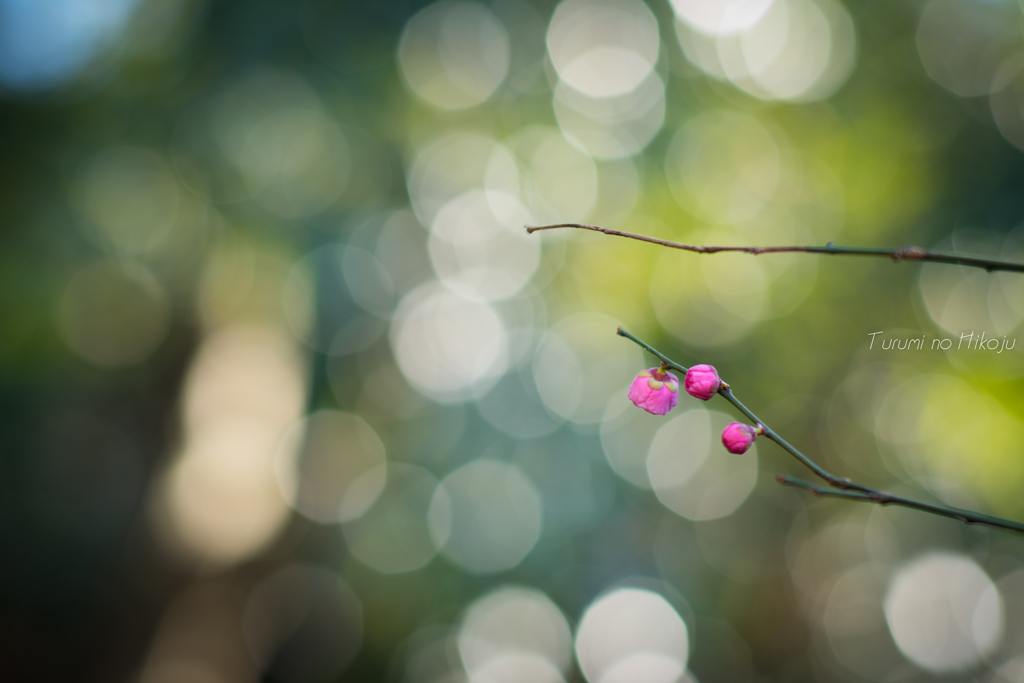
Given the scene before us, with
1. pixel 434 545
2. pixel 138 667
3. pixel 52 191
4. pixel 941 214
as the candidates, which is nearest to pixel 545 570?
pixel 434 545

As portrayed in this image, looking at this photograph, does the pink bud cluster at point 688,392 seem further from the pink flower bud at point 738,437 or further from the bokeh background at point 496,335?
the bokeh background at point 496,335

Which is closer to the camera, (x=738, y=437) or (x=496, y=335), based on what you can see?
(x=738, y=437)

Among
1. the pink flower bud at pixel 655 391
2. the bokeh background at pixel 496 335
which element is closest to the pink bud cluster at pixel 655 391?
the pink flower bud at pixel 655 391

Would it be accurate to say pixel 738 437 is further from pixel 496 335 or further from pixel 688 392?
pixel 496 335

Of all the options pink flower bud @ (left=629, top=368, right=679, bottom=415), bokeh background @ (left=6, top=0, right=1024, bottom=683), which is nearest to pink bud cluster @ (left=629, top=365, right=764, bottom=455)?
pink flower bud @ (left=629, top=368, right=679, bottom=415)

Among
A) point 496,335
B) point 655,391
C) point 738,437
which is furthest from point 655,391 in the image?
point 496,335
